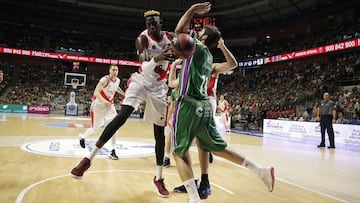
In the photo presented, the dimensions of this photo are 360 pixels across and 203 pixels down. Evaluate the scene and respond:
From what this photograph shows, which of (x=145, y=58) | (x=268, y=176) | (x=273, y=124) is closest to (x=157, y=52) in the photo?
(x=145, y=58)

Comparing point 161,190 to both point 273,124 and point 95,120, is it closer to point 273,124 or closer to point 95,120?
point 95,120

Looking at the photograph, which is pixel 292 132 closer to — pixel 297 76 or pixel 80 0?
pixel 297 76

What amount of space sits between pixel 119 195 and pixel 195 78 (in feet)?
5.23

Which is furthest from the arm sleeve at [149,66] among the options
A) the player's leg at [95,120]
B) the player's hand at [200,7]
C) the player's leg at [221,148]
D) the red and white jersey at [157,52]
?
the player's leg at [95,120]

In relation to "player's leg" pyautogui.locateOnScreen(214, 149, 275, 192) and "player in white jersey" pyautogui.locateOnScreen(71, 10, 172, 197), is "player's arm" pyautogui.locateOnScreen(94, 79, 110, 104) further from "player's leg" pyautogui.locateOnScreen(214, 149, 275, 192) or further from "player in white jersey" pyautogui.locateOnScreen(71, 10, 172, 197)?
"player's leg" pyautogui.locateOnScreen(214, 149, 275, 192)

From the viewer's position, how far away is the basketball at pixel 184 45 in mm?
2541

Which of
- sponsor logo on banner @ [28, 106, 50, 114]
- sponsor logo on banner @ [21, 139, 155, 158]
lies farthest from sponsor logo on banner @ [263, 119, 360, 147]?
sponsor logo on banner @ [28, 106, 50, 114]

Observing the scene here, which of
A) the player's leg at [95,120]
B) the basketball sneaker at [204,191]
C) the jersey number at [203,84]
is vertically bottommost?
the basketball sneaker at [204,191]

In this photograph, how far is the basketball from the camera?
2.54m

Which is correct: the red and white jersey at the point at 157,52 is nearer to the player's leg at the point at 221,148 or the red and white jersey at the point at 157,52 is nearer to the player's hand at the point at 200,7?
the player's hand at the point at 200,7

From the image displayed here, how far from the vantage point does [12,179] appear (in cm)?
359

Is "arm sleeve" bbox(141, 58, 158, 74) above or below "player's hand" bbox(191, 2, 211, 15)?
below

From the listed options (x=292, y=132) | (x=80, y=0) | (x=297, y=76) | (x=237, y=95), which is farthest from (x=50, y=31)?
(x=292, y=132)

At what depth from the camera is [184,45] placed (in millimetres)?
2541
